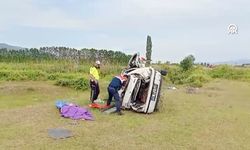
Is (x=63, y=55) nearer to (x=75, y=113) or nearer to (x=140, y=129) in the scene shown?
(x=75, y=113)

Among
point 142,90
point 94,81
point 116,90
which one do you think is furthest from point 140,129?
point 94,81

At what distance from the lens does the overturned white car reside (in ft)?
48.3

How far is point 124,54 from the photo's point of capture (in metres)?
38.2

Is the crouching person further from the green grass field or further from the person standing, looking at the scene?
the person standing

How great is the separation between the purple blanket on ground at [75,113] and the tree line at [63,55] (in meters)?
22.3

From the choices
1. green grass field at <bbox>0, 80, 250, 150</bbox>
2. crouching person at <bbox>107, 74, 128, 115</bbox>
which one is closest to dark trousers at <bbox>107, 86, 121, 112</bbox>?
crouching person at <bbox>107, 74, 128, 115</bbox>

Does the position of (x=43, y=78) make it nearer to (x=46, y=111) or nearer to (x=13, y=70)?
(x=13, y=70)

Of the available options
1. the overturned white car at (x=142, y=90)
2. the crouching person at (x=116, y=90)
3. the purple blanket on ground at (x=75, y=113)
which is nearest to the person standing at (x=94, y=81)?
the crouching person at (x=116, y=90)

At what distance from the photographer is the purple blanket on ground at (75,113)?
1294cm

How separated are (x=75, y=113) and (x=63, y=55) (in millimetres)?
24673

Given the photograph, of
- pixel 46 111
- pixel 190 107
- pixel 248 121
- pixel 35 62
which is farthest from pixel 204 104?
pixel 35 62

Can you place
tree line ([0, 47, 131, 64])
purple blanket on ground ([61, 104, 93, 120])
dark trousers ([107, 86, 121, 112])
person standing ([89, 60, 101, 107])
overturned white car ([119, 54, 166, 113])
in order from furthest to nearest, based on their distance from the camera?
tree line ([0, 47, 131, 64]), person standing ([89, 60, 101, 107]), overturned white car ([119, 54, 166, 113]), dark trousers ([107, 86, 121, 112]), purple blanket on ground ([61, 104, 93, 120])

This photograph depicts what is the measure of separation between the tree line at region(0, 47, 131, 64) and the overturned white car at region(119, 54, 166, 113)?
20350 mm

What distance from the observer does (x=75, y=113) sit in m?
13.1
